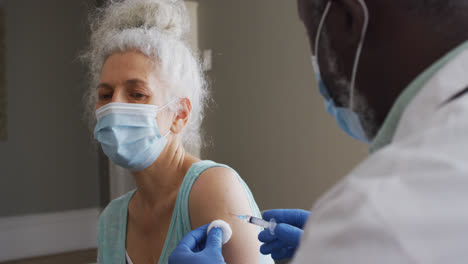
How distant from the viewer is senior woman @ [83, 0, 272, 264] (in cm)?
110

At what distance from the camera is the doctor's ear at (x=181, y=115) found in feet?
4.10

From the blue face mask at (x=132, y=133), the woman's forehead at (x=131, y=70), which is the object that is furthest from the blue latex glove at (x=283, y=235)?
the woman's forehead at (x=131, y=70)

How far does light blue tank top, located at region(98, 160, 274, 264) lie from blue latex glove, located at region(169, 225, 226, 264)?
0.18m

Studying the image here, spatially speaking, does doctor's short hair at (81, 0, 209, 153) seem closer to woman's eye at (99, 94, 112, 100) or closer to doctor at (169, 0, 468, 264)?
woman's eye at (99, 94, 112, 100)

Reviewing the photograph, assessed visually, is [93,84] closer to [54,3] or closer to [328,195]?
[328,195]

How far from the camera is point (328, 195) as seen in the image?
1.19 feet

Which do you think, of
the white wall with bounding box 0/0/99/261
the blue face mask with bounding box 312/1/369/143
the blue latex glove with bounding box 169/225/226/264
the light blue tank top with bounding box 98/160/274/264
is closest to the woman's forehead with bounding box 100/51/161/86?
the light blue tank top with bounding box 98/160/274/264

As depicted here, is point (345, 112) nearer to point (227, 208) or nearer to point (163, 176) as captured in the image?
point (227, 208)

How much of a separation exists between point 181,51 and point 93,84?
0.39 metres

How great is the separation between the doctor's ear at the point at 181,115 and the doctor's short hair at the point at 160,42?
0.06 feet

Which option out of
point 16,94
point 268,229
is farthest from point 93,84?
point 16,94

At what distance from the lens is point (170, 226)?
1.08m

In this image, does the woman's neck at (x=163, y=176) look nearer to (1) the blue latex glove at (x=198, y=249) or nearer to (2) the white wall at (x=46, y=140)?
(1) the blue latex glove at (x=198, y=249)

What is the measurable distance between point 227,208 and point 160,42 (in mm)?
556
